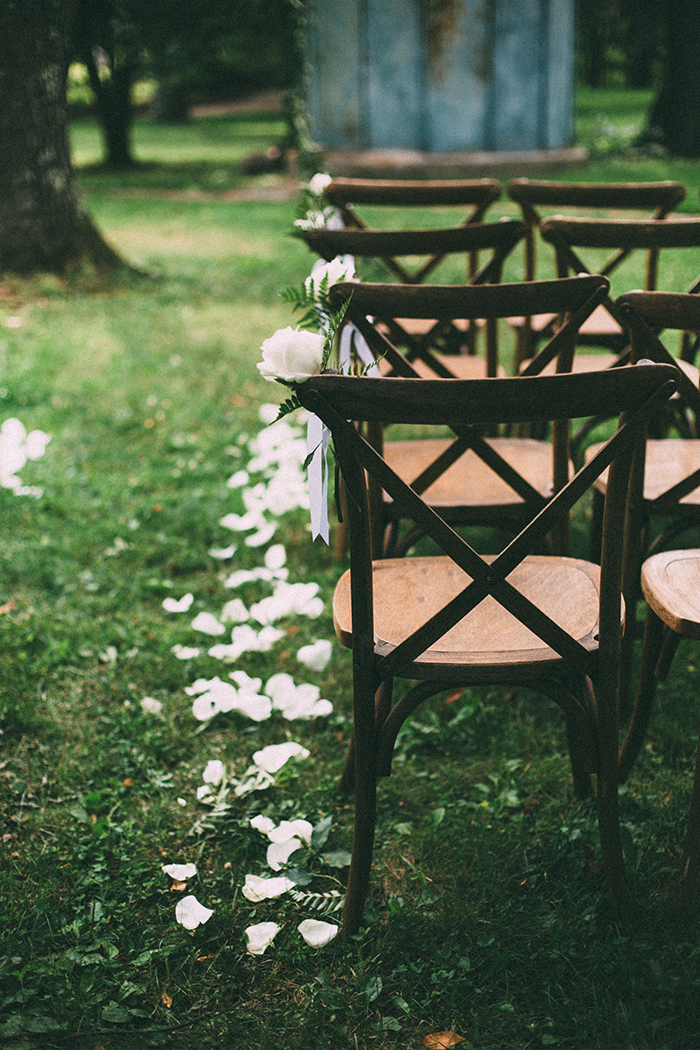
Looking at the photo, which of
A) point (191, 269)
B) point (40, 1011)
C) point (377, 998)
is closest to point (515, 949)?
point (377, 998)

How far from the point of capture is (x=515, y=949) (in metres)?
2.04

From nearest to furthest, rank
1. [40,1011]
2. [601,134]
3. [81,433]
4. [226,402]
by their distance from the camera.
Answer: [40,1011], [81,433], [226,402], [601,134]

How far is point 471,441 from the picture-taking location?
8.23ft

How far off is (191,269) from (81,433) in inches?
145

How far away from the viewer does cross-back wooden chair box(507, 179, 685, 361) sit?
3820 millimetres

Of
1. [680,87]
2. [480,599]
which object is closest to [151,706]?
[480,599]

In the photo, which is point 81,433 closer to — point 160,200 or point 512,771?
point 512,771

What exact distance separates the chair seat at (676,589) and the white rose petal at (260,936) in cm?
111

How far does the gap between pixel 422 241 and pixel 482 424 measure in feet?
4.85

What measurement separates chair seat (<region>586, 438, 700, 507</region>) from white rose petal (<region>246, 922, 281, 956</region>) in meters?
1.41

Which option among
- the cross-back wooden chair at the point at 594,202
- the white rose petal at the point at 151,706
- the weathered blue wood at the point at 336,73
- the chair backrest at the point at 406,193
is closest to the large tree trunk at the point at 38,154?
the chair backrest at the point at 406,193

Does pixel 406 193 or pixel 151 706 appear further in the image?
pixel 406 193

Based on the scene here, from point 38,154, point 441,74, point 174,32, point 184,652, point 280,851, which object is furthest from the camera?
point 441,74

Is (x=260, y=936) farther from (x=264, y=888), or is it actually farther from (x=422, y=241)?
(x=422, y=241)
